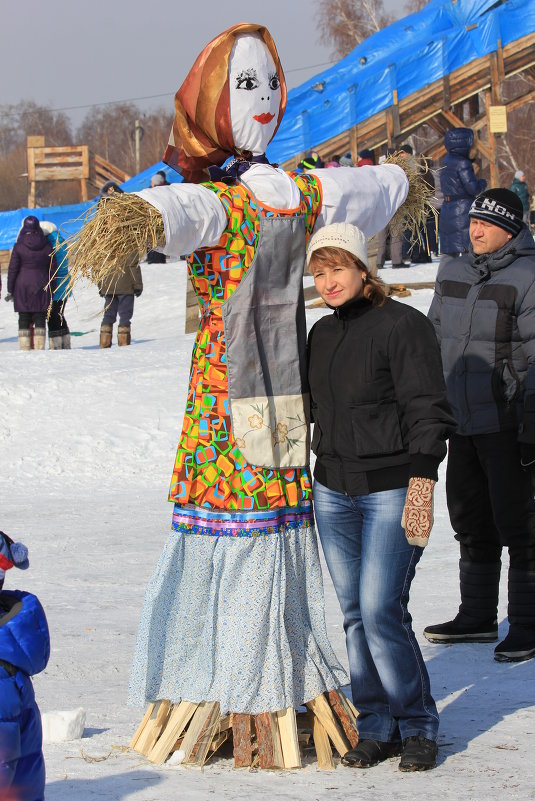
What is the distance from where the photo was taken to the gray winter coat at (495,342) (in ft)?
16.0

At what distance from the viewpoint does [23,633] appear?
9.34ft

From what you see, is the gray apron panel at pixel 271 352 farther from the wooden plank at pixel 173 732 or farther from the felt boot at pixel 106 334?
the felt boot at pixel 106 334

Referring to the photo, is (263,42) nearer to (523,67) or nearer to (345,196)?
(345,196)

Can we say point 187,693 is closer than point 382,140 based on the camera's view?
Yes

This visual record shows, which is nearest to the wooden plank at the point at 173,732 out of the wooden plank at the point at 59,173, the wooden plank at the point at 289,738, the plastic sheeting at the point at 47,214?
the wooden plank at the point at 289,738

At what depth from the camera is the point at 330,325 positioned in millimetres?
3688

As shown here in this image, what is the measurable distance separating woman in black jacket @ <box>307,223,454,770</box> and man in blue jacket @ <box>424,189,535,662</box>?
1363mm

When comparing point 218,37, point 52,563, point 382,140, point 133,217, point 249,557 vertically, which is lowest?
point 52,563

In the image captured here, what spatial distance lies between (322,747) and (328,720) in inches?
3.2

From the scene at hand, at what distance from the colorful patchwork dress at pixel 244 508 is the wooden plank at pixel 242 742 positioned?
77 millimetres

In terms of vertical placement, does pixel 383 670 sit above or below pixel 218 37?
below

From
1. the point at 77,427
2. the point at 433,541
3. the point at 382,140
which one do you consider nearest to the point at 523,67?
the point at 382,140

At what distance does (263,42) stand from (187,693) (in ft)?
6.71

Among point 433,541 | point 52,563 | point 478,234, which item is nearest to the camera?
point 478,234
